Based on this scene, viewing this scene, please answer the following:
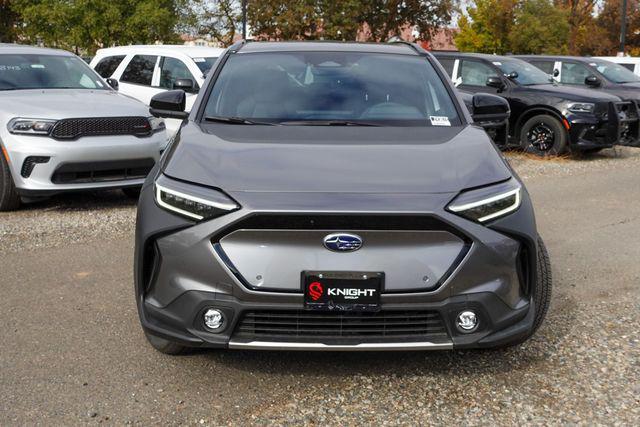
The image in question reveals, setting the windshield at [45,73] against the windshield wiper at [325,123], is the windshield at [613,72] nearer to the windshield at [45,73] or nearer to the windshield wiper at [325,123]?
the windshield at [45,73]

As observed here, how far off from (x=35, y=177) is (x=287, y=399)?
4857 mm

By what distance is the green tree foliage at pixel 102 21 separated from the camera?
3028cm

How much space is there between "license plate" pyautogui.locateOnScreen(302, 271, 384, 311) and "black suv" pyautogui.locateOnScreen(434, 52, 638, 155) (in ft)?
33.5

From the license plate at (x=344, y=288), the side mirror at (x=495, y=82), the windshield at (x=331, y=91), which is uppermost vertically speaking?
the windshield at (x=331, y=91)

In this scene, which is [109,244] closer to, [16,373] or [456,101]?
[16,373]

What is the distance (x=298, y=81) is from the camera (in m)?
4.60

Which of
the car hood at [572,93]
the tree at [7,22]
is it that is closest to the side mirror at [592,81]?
the car hood at [572,93]

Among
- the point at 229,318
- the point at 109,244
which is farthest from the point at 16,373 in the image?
the point at 109,244

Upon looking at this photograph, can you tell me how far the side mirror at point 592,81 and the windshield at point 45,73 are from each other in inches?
403

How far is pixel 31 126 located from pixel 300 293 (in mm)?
5208

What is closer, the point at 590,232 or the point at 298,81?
the point at 298,81

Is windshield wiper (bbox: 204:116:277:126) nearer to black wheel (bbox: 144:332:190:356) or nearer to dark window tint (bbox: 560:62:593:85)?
black wheel (bbox: 144:332:190:356)

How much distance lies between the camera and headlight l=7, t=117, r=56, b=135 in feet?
24.3

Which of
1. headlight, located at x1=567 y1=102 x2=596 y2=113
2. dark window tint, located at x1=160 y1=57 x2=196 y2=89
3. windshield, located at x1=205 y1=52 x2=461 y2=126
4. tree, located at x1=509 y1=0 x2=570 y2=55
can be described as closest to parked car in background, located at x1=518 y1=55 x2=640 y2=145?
headlight, located at x1=567 y1=102 x2=596 y2=113
